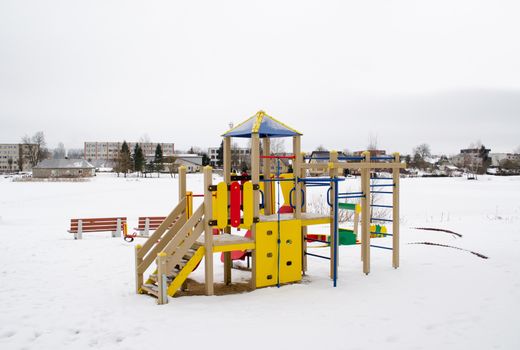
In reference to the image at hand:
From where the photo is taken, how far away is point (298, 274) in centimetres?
928

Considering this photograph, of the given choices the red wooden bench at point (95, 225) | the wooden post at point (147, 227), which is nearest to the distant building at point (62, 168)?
the wooden post at point (147, 227)

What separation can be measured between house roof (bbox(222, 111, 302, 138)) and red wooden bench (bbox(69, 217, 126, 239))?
823 cm

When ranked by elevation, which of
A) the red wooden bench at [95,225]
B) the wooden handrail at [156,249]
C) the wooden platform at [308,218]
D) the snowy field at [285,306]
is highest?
the wooden platform at [308,218]

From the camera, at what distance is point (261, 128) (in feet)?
28.9

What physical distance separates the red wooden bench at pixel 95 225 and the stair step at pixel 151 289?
7.81 meters

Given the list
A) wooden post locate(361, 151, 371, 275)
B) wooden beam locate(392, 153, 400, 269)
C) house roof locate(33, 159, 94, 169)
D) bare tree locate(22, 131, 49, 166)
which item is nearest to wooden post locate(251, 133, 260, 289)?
wooden post locate(361, 151, 371, 275)

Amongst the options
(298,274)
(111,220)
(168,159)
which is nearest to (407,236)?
(298,274)

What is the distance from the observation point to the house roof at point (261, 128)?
8828mm

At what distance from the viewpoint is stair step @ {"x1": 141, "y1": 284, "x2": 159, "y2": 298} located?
7973 millimetres

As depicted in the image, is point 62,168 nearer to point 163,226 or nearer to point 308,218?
point 163,226

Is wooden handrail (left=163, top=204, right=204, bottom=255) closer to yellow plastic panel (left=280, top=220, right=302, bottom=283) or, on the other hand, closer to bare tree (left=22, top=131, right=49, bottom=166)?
yellow plastic panel (left=280, top=220, right=302, bottom=283)

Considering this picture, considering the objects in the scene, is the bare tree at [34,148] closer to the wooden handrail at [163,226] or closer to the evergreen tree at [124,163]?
the evergreen tree at [124,163]

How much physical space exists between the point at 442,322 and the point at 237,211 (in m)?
3.97

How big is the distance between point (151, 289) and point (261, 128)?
3717mm
